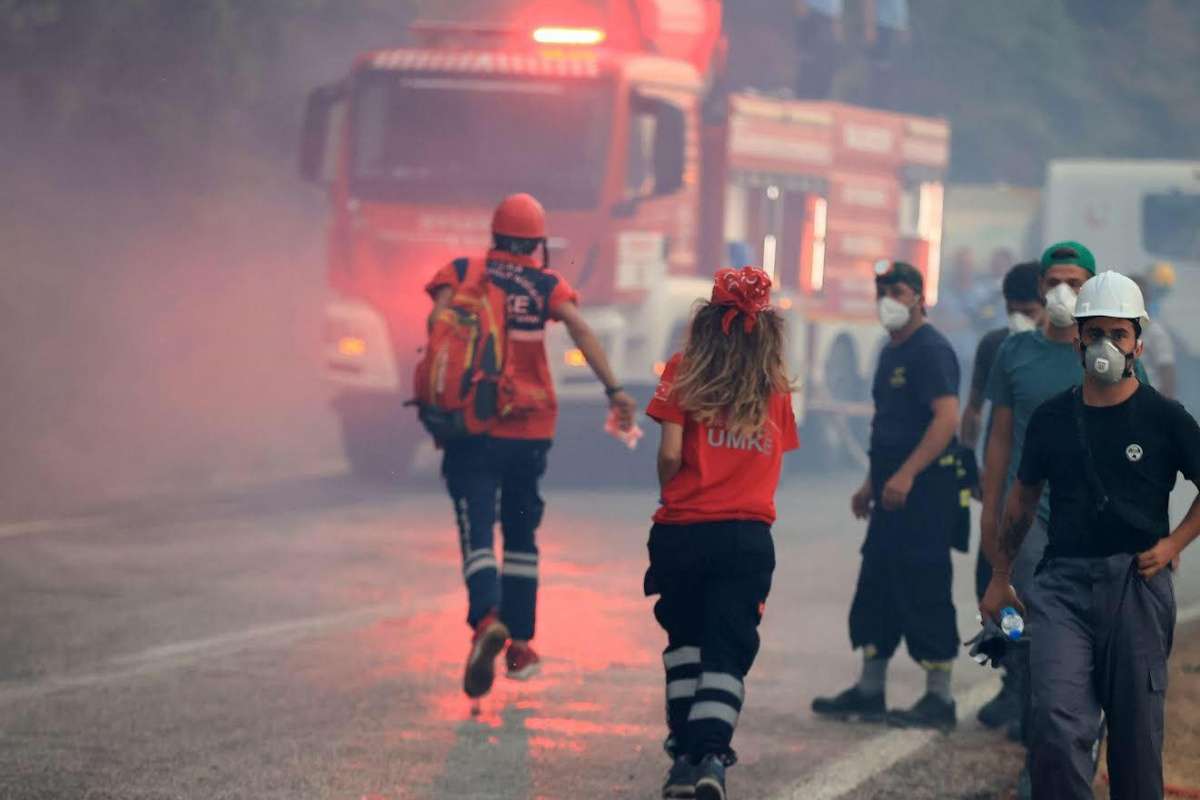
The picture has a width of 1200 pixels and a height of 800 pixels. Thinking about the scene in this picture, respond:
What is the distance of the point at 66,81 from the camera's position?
73.5 feet

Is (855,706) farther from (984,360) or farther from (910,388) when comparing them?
(984,360)

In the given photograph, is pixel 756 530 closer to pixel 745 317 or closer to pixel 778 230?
pixel 745 317

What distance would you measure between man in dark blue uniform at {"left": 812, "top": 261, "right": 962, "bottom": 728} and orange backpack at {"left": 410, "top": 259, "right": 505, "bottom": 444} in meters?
1.46

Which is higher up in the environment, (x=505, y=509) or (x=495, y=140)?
(x=495, y=140)

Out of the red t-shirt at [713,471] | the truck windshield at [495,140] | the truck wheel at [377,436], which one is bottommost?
the truck wheel at [377,436]

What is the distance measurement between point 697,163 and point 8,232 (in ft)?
25.3

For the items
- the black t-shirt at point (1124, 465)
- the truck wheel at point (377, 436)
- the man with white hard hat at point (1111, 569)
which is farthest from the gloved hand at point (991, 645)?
the truck wheel at point (377, 436)

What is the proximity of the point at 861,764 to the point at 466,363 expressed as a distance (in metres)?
2.19

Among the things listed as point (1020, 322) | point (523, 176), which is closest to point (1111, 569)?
point (1020, 322)

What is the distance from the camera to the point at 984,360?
26.5 feet

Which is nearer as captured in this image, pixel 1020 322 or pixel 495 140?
pixel 1020 322

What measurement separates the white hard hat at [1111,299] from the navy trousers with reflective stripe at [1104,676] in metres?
0.61

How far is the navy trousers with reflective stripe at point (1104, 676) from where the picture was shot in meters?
5.20

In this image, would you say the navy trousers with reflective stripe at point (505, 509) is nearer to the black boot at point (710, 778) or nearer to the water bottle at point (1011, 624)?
the black boot at point (710, 778)
